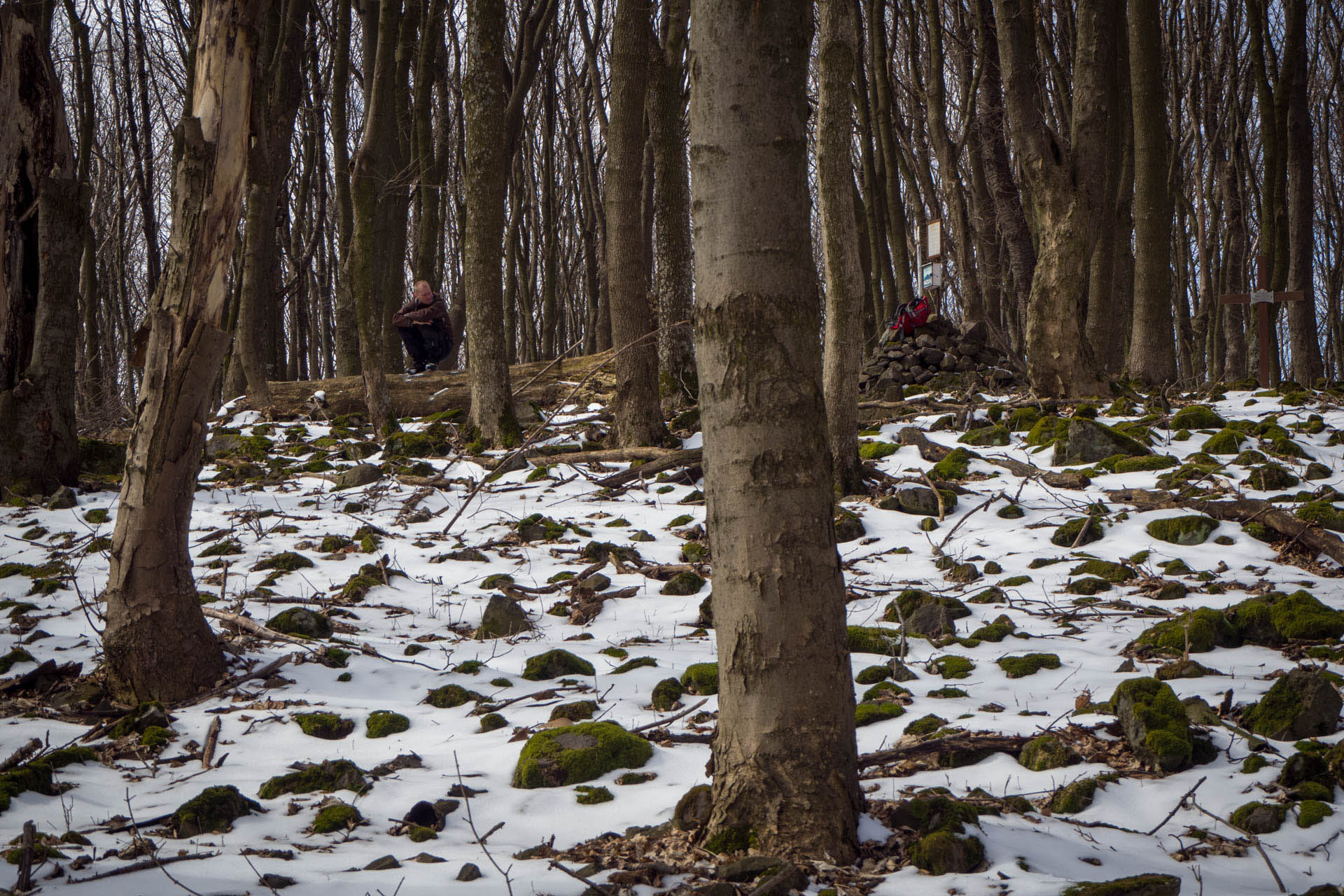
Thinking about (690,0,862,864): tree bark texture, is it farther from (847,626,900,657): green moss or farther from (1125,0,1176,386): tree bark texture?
(1125,0,1176,386): tree bark texture

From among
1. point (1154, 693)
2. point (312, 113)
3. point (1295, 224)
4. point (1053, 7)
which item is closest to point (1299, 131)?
point (1295, 224)

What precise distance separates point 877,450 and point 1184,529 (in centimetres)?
256

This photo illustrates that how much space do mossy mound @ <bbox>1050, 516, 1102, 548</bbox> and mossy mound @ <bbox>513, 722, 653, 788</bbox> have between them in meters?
3.33

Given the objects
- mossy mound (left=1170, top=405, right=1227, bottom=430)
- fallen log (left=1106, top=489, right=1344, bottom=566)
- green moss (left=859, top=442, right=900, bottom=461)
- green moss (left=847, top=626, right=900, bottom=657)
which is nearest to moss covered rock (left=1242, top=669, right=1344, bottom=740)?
green moss (left=847, top=626, right=900, bottom=657)

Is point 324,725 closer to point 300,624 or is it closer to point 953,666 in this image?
point 300,624

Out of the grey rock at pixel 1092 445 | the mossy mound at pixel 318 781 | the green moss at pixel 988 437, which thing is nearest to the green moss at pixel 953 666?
the mossy mound at pixel 318 781

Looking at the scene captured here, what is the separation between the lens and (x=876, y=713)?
3.23 meters

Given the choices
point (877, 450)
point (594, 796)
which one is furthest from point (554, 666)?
point (877, 450)

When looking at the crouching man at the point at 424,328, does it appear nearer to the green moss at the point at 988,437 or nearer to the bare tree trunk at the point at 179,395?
the green moss at the point at 988,437

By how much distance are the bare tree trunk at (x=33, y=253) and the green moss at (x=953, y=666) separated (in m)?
6.38

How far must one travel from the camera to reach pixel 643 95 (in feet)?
26.1

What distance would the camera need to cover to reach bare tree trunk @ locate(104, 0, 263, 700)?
3.59 metres

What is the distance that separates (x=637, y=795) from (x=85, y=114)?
1463cm

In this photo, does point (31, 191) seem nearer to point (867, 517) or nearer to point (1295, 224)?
point (867, 517)
